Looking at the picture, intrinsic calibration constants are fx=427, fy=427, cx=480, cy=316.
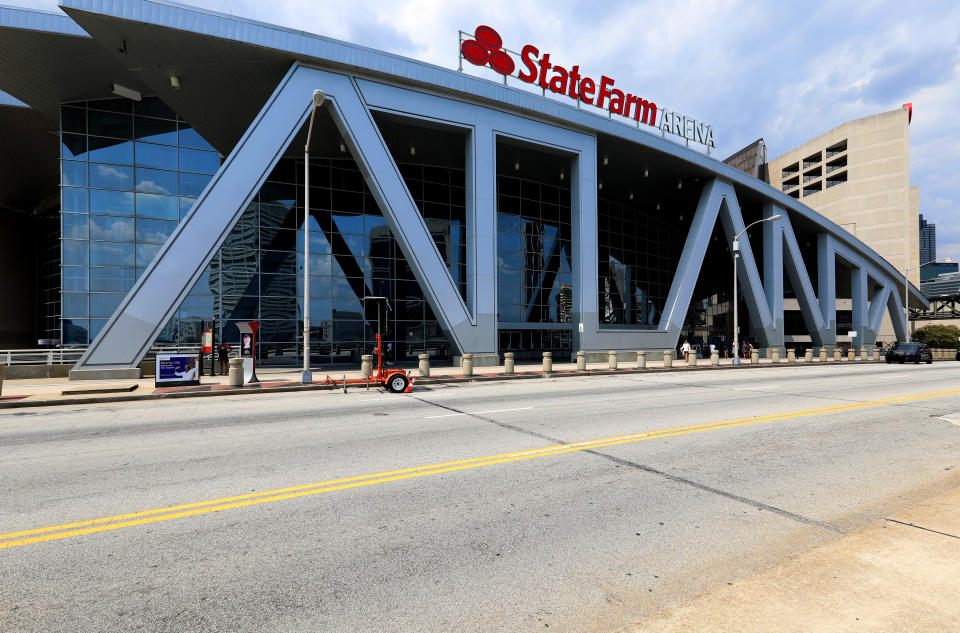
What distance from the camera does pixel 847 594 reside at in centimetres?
291

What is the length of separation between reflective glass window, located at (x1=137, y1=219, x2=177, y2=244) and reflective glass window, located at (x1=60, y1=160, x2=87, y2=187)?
11.5 ft

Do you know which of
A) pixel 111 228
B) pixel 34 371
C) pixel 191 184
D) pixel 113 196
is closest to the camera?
pixel 34 371

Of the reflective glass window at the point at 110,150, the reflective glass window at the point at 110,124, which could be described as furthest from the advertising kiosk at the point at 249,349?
the reflective glass window at the point at 110,124

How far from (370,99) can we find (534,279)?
58.8 feet

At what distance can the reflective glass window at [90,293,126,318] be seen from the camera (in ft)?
78.8

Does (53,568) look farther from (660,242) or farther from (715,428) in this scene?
(660,242)

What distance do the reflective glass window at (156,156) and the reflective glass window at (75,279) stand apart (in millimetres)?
6924

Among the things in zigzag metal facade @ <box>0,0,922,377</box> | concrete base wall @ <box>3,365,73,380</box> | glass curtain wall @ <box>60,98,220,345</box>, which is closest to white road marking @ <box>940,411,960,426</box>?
zigzag metal facade @ <box>0,0,922,377</box>

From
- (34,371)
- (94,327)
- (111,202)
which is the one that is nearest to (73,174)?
(111,202)

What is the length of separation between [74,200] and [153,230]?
404 centimetres

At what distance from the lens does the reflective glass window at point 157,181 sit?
993 inches

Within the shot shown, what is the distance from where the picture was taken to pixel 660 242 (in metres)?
46.1

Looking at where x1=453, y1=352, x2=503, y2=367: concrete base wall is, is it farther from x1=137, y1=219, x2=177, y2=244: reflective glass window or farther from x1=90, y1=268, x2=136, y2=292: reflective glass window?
x1=90, y1=268, x2=136, y2=292: reflective glass window

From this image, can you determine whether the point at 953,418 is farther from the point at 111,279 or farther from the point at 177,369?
the point at 111,279
